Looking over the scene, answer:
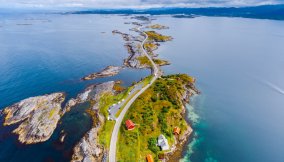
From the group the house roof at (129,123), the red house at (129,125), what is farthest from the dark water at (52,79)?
the red house at (129,125)

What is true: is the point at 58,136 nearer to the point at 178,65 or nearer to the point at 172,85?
the point at 172,85

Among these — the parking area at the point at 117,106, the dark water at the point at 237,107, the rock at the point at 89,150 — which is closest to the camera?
the rock at the point at 89,150

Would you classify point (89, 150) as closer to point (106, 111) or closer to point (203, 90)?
point (106, 111)

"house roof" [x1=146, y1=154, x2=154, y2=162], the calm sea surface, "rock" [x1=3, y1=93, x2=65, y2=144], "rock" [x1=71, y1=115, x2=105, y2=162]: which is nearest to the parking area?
the calm sea surface

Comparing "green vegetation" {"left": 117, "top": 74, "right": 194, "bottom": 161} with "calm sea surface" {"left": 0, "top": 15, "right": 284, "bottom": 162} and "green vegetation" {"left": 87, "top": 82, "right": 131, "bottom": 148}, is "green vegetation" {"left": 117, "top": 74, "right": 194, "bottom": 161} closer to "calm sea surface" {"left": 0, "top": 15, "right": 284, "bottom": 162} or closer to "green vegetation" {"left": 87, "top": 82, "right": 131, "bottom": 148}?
"green vegetation" {"left": 87, "top": 82, "right": 131, "bottom": 148}

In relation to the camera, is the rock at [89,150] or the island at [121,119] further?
the island at [121,119]

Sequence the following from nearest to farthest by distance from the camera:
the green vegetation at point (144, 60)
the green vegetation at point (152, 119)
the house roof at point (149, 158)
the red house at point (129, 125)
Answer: the house roof at point (149, 158), the green vegetation at point (152, 119), the red house at point (129, 125), the green vegetation at point (144, 60)

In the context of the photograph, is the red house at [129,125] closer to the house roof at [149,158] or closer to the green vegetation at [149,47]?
the house roof at [149,158]

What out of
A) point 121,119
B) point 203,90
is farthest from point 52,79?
point 203,90

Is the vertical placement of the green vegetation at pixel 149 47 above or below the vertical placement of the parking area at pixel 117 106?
below
